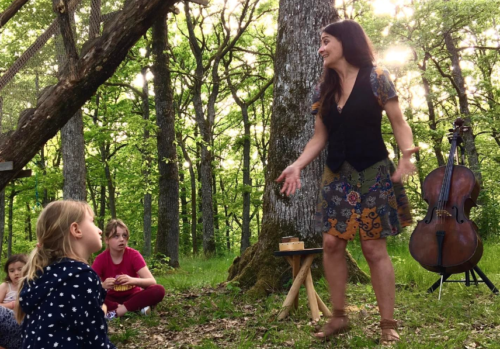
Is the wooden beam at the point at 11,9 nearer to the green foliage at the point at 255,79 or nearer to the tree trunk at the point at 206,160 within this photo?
the green foliage at the point at 255,79

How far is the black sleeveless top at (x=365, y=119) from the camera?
2.99 m

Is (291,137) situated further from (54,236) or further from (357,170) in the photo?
(54,236)

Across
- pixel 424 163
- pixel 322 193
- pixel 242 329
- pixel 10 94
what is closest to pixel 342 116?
pixel 322 193

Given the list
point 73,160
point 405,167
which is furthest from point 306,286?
point 73,160

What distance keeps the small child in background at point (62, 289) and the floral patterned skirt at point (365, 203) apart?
1.52m

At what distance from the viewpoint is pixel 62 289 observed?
218cm

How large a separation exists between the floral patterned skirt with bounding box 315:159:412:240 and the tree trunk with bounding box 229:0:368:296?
188 centimetres

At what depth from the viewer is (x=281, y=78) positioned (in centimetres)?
533

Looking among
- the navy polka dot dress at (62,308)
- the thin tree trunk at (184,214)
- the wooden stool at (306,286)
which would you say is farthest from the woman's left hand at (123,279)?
the thin tree trunk at (184,214)

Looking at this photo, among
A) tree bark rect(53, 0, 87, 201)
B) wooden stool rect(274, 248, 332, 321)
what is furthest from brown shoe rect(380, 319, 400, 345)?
tree bark rect(53, 0, 87, 201)

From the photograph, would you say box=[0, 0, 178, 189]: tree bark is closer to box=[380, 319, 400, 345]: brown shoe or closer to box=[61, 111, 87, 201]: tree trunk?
box=[61, 111, 87, 201]: tree trunk

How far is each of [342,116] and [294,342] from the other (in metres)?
1.57

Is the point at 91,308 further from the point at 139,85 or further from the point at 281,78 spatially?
the point at 139,85

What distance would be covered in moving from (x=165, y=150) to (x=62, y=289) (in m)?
9.51
